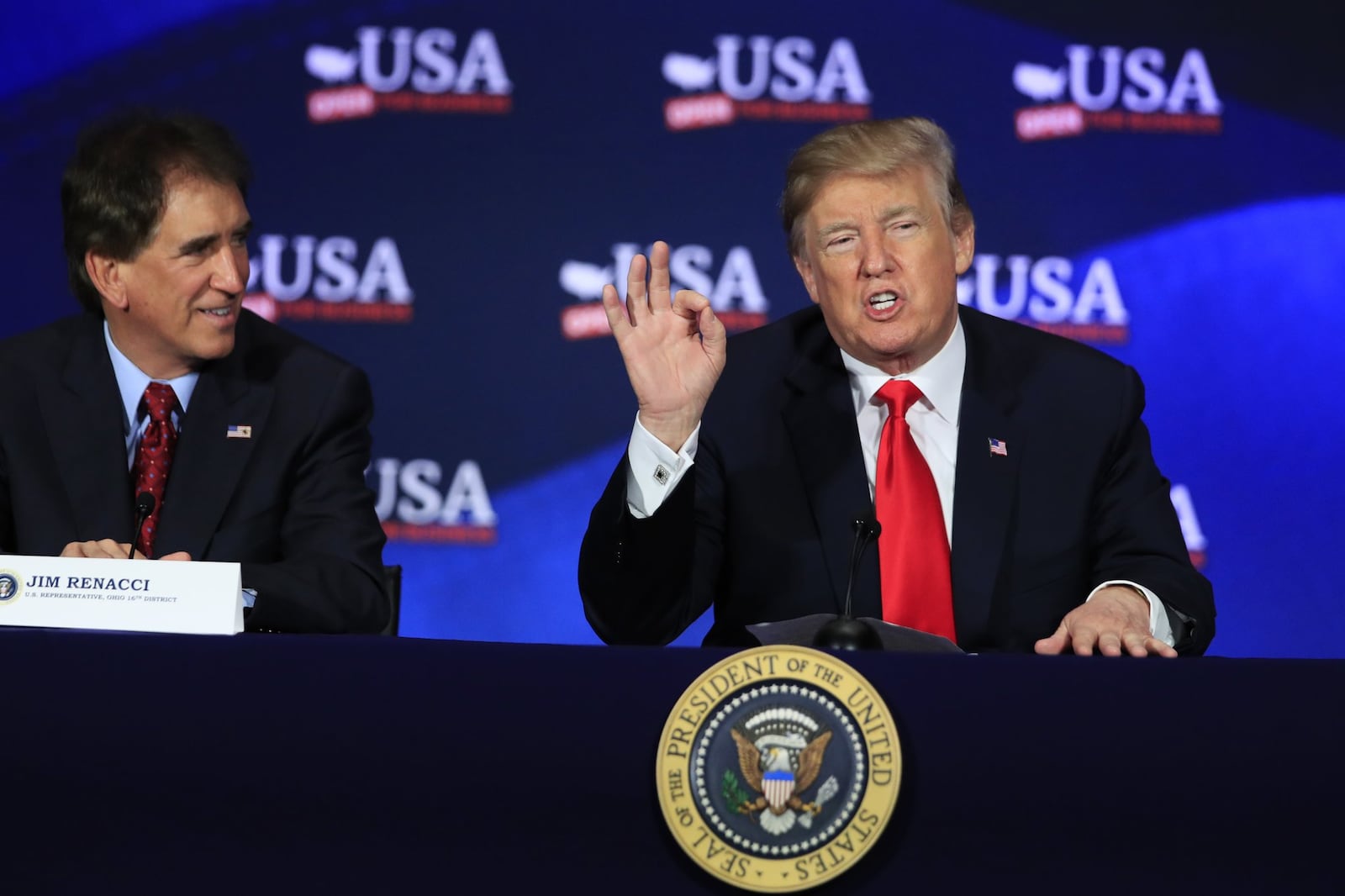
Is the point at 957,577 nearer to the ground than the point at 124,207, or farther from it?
nearer to the ground

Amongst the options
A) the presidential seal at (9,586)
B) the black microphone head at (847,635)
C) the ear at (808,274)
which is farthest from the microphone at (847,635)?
the ear at (808,274)

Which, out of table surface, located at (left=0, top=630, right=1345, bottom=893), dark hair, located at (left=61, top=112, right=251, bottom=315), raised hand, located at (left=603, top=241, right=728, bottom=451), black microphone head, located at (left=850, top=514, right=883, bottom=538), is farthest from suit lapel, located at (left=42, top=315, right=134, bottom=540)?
black microphone head, located at (left=850, top=514, right=883, bottom=538)

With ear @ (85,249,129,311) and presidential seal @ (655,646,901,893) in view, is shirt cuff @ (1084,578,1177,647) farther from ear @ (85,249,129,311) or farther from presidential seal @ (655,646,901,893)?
ear @ (85,249,129,311)

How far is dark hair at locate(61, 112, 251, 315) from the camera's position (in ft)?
8.01

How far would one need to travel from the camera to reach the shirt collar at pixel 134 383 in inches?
97.3

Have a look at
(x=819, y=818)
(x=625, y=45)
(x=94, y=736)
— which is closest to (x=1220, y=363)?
(x=625, y=45)

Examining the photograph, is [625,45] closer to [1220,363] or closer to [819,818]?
[1220,363]

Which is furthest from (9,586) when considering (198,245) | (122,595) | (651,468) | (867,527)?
(198,245)

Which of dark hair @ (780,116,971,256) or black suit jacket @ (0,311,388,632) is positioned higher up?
dark hair @ (780,116,971,256)

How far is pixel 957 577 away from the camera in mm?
2148

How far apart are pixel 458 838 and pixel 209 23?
3.26m

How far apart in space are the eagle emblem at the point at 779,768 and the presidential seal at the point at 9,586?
81 centimetres

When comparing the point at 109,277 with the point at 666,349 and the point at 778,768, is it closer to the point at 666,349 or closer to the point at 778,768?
the point at 666,349

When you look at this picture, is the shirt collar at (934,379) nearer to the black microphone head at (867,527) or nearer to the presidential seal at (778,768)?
the black microphone head at (867,527)
